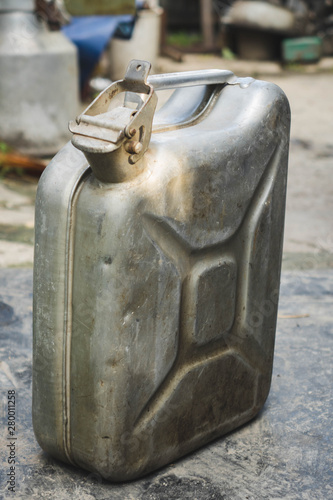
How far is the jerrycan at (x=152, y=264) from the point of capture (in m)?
1.00

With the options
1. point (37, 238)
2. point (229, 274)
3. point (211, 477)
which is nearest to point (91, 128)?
point (37, 238)

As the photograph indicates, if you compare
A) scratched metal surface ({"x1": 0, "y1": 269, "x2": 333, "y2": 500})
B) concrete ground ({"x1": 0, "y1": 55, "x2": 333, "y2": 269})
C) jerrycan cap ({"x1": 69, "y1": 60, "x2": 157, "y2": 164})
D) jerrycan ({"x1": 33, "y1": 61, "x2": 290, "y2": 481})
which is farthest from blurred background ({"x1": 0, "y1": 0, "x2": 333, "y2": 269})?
jerrycan cap ({"x1": 69, "y1": 60, "x2": 157, "y2": 164})

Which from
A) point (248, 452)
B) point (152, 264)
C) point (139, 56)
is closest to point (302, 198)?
point (248, 452)

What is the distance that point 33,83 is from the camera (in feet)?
12.5

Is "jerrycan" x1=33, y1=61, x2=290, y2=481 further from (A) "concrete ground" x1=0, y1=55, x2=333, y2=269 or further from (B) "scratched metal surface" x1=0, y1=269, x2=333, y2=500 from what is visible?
(A) "concrete ground" x1=0, y1=55, x2=333, y2=269

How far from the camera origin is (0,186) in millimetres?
3467

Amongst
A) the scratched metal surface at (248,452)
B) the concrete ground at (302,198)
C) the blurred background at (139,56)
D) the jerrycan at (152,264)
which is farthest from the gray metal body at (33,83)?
the jerrycan at (152,264)

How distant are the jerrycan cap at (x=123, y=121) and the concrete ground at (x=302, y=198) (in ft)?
4.68

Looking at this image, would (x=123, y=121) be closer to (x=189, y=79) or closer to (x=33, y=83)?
(x=189, y=79)

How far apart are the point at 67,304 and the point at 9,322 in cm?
68

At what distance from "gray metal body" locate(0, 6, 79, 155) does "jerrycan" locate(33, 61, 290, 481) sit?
275 centimetres

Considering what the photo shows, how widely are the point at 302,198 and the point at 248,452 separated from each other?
237 cm

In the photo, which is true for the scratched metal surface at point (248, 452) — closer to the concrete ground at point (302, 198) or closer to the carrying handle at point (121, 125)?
the carrying handle at point (121, 125)

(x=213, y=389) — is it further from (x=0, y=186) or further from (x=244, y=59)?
(x=244, y=59)
